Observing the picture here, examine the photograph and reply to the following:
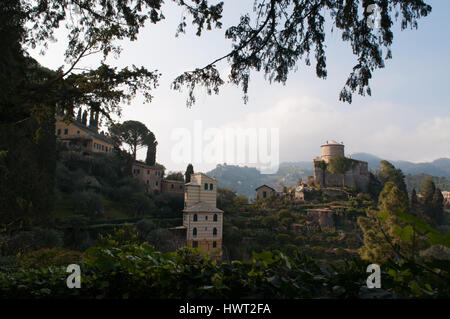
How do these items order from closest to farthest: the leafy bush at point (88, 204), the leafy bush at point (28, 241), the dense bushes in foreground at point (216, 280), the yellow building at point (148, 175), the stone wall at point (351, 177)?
the dense bushes in foreground at point (216, 280) → the leafy bush at point (28, 241) → the leafy bush at point (88, 204) → the yellow building at point (148, 175) → the stone wall at point (351, 177)

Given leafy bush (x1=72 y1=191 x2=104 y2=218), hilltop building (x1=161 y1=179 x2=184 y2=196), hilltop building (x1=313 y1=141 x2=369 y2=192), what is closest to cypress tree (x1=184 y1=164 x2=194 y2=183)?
hilltop building (x1=161 y1=179 x2=184 y2=196)

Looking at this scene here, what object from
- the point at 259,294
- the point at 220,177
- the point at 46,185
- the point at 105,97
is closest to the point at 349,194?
the point at 46,185

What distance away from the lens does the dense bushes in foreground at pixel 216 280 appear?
127cm

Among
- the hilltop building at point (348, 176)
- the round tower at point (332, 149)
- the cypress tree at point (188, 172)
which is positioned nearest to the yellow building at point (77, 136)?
the cypress tree at point (188, 172)

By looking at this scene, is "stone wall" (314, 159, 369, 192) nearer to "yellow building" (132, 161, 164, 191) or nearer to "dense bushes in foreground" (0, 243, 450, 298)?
"yellow building" (132, 161, 164, 191)

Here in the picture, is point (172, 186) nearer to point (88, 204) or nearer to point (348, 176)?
point (88, 204)

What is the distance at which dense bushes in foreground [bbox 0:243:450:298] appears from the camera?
4.15ft

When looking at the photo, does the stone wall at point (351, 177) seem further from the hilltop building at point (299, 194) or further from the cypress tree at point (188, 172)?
the cypress tree at point (188, 172)

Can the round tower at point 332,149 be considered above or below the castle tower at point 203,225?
above

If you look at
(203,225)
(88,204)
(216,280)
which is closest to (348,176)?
(203,225)

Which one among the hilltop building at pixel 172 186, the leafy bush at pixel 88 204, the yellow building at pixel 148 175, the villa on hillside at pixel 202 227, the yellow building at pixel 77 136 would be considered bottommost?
the villa on hillside at pixel 202 227

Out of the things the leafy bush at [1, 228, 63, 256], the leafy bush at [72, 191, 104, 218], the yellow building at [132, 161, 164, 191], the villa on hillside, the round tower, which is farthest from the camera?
the round tower

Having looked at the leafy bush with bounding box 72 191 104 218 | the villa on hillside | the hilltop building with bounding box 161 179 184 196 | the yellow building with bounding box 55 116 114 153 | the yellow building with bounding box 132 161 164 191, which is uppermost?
the yellow building with bounding box 55 116 114 153

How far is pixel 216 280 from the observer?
150 cm
